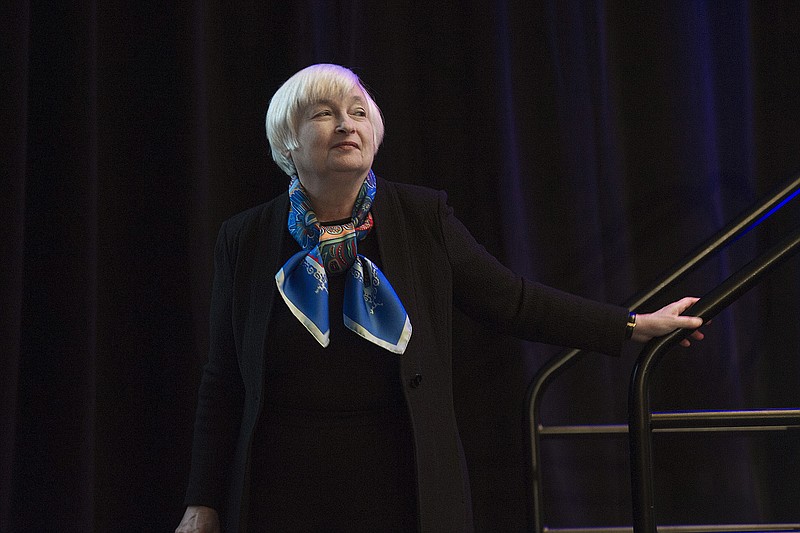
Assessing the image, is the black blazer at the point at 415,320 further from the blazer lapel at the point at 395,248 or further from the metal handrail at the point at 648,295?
the metal handrail at the point at 648,295

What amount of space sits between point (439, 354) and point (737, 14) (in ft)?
5.05

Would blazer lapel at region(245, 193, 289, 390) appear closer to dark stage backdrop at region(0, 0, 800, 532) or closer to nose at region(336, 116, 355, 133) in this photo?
nose at region(336, 116, 355, 133)

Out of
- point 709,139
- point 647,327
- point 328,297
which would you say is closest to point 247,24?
point 328,297

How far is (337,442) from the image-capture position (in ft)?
4.63

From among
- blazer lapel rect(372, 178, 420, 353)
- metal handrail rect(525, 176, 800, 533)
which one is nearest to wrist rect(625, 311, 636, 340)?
metal handrail rect(525, 176, 800, 533)

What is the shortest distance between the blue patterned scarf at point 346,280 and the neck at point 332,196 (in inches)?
0.6

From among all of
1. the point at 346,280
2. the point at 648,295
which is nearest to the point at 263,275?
the point at 346,280

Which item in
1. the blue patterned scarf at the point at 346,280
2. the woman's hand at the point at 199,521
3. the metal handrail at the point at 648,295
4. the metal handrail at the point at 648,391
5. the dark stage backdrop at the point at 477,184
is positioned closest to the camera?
the metal handrail at the point at 648,391

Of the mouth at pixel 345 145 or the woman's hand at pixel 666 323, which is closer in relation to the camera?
the woman's hand at pixel 666 323

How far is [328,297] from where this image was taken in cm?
145

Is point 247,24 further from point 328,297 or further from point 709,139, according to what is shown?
point 709,139

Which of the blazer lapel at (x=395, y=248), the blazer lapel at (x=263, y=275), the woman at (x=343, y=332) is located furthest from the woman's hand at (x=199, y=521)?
the blazer lapel at (x=395, y=248)

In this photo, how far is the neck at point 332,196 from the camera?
4.94 ft

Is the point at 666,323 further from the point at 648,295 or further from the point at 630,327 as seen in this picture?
the point at 648,295
